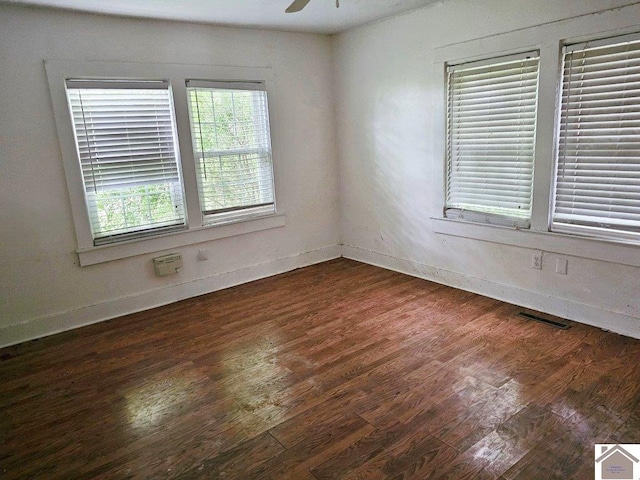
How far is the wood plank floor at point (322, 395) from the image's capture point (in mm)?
2012

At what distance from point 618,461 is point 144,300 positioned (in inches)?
140

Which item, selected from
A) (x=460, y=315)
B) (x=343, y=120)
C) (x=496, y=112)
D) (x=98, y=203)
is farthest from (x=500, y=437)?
(x=343, y=120)

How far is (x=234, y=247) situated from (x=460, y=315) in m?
2.26

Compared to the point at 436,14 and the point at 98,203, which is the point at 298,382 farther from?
the point at 436,14

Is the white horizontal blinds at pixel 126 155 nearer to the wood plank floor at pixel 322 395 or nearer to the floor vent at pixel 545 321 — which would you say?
the wood plank floor at pixel 322 395

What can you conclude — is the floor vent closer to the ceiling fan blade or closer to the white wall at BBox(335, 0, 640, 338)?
the white wall at BBox(335, 0, 640, 338)

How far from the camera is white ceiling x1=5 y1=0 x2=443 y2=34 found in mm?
3201

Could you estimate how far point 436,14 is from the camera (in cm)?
369

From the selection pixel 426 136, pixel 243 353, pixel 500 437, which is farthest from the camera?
pixel 426 136

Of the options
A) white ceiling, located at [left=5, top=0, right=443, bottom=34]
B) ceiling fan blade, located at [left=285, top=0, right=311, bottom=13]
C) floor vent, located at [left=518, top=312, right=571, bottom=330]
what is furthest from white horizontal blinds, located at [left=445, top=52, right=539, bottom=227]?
ceiling fan blade, located at [left=285, top=0, right=311, bottom=13]

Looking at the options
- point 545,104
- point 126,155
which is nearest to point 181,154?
point 126,155

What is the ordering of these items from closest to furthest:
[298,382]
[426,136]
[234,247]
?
[298,382] → [426,136] → [234,247]

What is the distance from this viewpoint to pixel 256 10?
354 cm

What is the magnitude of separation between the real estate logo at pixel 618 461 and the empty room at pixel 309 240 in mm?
11
